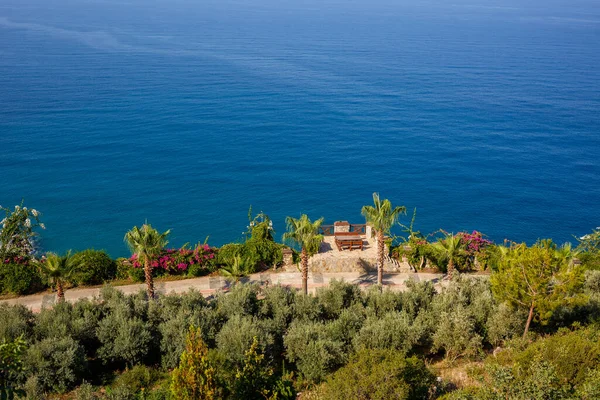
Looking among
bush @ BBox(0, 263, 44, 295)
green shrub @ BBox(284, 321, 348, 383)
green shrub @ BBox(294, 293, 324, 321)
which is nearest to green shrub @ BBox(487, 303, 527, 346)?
green shrub @ BBox(284, 321, 348, 383)

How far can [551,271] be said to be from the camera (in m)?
19.1

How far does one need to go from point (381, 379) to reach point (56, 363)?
470 inches

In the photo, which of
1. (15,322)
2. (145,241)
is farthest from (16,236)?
(145,241)

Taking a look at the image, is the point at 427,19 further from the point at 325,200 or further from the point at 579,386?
the point at 579,386

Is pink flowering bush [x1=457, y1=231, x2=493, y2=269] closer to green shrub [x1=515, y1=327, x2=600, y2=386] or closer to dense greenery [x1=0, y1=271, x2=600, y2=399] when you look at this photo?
dense greenery [x1=0, y1=271, x2=600, y2=399]

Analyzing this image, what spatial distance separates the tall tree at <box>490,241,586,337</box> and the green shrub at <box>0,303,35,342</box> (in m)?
18.7

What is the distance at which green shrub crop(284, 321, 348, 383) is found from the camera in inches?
761

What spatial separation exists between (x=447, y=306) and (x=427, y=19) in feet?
624

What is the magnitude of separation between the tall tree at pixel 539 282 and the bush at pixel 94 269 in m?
20.3

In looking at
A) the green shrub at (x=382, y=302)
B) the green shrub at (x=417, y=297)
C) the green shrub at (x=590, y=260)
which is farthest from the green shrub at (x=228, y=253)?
the green shrub at (x=590, y=260)

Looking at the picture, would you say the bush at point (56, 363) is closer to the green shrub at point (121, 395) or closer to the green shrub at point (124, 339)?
the green shrub at point (124, 339)

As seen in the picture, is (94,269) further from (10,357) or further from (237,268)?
(10,357)

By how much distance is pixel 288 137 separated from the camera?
64.8 metres

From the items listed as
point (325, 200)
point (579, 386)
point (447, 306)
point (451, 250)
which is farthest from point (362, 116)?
point (579, 386)
